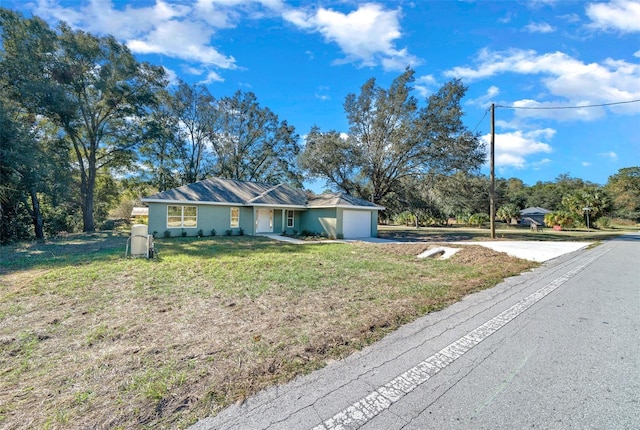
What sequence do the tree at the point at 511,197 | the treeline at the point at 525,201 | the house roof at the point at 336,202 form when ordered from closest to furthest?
1. the house roof at the point at 336,202
2. the treeline at the point at 525,201
3. the tree at the point at 511,197

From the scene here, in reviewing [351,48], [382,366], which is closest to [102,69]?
[351,48]

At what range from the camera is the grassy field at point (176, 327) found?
232 centimetres

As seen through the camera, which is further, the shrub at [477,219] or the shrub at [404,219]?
the shrub at [404,219]

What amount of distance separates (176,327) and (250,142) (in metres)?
26.9

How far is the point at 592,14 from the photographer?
11000 millimetres

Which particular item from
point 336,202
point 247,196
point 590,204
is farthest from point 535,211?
point 247,196

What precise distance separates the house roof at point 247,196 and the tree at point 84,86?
8812 mm

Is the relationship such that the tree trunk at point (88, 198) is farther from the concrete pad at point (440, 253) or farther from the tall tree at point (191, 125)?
the concrete pad at point (440, 253)

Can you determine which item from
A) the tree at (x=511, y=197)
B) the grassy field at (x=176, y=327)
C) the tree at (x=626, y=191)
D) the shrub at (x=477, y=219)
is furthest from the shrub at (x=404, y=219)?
the grassy field at (x=176, y=327)

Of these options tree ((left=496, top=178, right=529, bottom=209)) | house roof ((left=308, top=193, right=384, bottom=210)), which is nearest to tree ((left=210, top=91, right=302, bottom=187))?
house roof ((left=308, top=193, right=384, bottom=210))

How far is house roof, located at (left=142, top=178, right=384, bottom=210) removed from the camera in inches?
685

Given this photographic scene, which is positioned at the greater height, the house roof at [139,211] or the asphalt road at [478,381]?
the house roof at [139,211]

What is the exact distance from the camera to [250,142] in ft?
94.6

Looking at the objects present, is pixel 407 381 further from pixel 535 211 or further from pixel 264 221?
pixel 535 211
